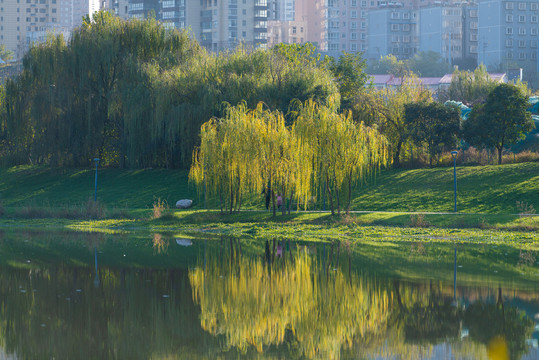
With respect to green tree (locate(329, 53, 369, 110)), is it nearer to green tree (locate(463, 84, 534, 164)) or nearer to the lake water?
green tree (locate(463, 84, 534, 164))

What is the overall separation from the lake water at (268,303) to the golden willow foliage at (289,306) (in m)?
0.03

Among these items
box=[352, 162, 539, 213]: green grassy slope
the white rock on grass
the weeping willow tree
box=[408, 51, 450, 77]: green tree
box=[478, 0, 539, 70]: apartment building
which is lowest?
the white rock on grass

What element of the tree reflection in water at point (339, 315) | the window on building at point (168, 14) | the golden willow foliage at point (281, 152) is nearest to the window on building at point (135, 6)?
the window on building at point (168, 14)

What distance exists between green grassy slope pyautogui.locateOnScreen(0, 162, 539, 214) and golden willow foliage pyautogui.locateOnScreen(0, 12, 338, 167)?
4.71 ft

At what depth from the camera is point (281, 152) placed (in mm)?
36844

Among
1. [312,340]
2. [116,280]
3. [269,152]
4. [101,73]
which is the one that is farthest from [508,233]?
[101,73]

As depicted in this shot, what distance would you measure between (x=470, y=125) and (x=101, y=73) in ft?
79.7

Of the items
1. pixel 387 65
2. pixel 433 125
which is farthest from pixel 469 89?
pixel 387 65

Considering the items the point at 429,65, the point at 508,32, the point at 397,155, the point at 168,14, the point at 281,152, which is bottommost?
the point at 397,155

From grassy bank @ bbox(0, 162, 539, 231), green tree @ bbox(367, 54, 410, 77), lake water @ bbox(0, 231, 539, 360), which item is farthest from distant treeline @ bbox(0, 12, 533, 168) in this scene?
green tree @ bbox(367, 54, 410, 77)

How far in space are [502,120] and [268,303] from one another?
35.0 metres

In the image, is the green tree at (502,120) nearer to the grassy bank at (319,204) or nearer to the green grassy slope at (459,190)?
the green grassy slope at (459,190)

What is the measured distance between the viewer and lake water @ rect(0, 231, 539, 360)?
13.5 m

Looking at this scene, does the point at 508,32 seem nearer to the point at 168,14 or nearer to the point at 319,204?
the point at 168,14
